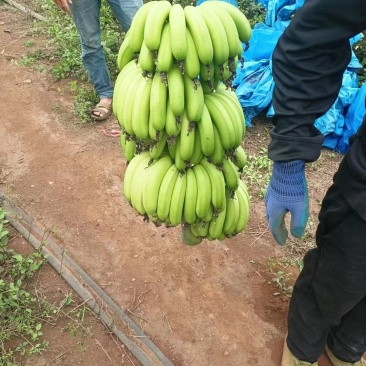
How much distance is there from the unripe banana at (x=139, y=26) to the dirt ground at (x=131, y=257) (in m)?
1.93

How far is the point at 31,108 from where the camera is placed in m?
4.88

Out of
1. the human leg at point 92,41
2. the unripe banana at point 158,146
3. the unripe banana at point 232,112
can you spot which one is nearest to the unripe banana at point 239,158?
the unripe banana at point 232,112

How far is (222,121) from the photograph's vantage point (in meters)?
1.78

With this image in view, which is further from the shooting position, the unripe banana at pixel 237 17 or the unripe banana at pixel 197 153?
the unripe banana at pixel 197 153

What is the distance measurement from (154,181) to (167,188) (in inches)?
2.6

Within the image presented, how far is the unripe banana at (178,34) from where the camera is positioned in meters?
1.54

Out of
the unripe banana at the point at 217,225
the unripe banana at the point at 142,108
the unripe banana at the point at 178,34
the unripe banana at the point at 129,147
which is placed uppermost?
the unripe banana at the point at 178,34

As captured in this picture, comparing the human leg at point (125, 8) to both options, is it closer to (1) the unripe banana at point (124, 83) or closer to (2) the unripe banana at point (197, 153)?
(1) the unripe banana at point (124, 83)

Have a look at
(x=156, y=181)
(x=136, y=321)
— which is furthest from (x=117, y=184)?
(x=156, y=181)

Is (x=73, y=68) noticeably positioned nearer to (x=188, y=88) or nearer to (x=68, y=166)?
(x=68, y=166)

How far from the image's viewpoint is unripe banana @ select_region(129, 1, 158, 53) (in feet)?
5.36

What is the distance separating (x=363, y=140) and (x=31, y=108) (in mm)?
3984

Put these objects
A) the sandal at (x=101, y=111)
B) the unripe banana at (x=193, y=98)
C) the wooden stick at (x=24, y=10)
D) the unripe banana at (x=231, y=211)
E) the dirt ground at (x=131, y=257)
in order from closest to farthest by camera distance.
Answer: the unripe banana at (x=193, y=98) < the unripe banana at (x=231, y=211) < the dirt ground at (x=131, y=257) < the sandal at (x=101, y=111) < the wooden stick at (x=24, y=10)

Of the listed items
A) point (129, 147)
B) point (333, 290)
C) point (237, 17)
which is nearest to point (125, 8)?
point (129, 147)
